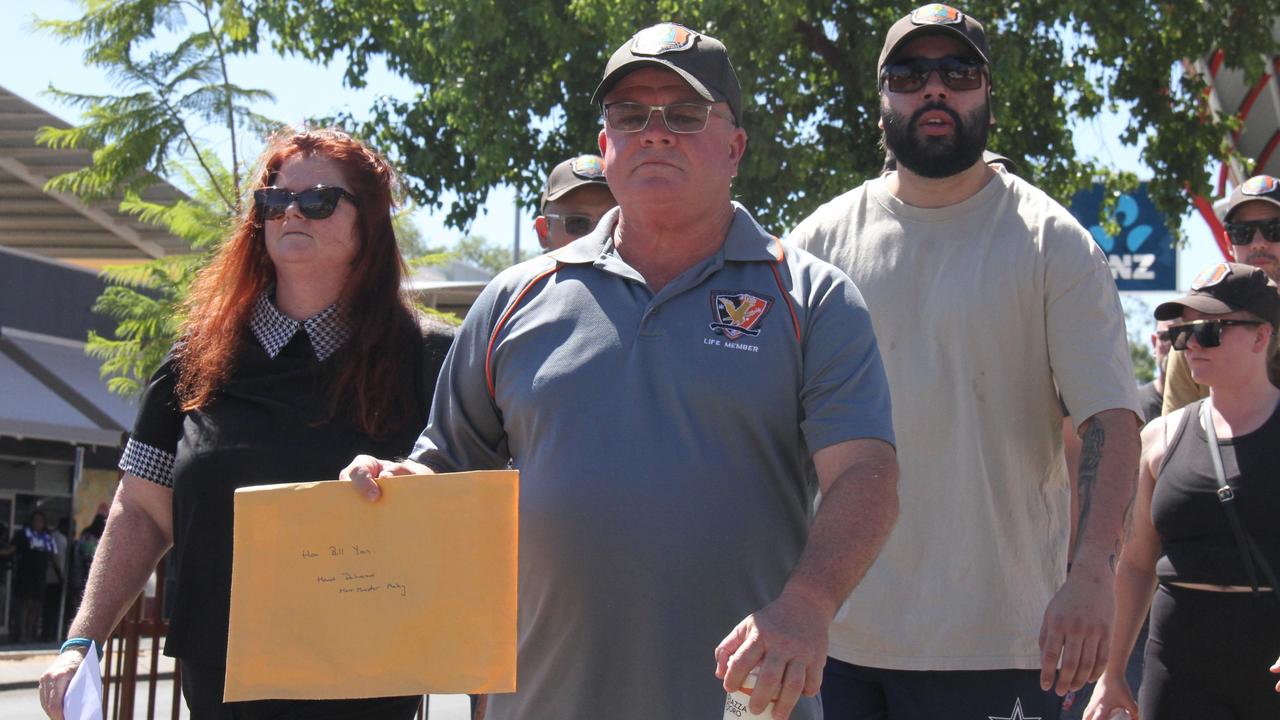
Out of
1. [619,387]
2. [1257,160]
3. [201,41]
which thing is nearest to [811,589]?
[619,387]

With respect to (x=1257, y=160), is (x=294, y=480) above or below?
below

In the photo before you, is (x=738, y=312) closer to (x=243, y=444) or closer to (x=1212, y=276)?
(x=243, y=444)

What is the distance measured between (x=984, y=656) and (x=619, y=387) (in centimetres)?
130

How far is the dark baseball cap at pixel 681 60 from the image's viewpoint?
9.18 feet

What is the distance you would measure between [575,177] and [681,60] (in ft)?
9.09

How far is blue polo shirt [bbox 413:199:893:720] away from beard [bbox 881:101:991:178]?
97 centimetres

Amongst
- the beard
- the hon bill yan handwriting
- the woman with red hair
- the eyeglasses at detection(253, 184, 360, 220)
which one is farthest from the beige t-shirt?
the eyeglasses at detection(253, 184, 360, 220)

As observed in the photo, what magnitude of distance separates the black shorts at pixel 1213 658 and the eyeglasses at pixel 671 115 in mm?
2908

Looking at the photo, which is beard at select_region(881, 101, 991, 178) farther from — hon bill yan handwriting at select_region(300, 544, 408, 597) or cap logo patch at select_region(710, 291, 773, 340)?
hon bill yan handwriting at select_region(300, 544, 408, 597)

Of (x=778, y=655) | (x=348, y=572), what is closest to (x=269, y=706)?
(x=348, y=572)

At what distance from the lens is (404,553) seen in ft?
8.64

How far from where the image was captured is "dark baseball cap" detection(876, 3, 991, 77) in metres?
3.63

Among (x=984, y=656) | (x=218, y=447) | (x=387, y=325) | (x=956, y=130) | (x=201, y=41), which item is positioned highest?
(x=201, y=41)

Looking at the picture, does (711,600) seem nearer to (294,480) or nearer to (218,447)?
(294,480)
